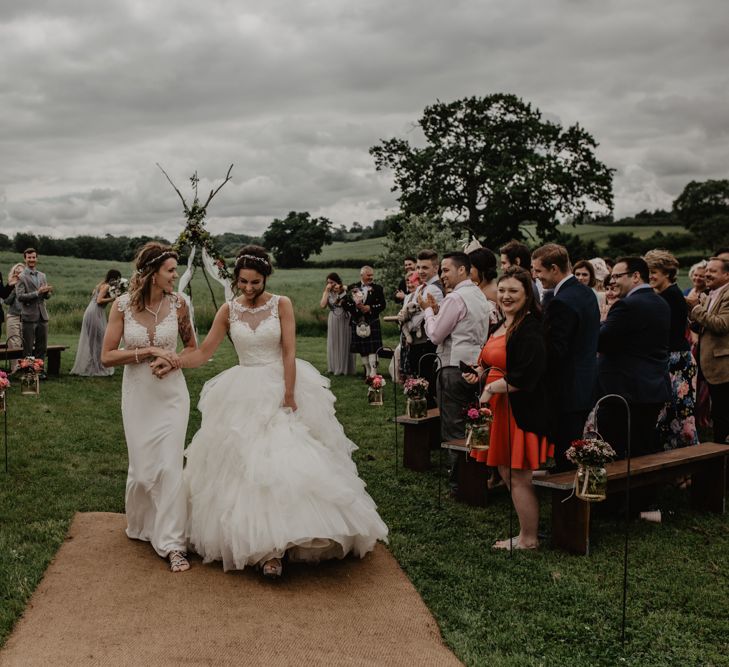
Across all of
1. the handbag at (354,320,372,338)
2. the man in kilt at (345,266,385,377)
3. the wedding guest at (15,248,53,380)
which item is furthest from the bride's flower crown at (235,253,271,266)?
the wedding guest at (15,248,53,380)

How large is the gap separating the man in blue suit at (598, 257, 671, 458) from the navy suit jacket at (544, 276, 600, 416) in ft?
1.60

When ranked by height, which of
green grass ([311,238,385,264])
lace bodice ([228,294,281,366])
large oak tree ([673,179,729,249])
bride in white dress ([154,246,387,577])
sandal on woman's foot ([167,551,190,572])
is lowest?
sandal on woman's foot ([167,551,190,572])

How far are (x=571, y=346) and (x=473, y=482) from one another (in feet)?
6.17

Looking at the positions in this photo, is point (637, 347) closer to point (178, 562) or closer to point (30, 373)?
point (178, 562)

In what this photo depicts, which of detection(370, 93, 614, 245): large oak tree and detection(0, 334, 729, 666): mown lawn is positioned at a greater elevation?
detection(370, 93, 614, 245): large oak tree

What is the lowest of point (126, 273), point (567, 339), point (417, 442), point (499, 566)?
point (499, 566)

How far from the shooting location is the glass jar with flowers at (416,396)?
791 cm

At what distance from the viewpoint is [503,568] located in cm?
543

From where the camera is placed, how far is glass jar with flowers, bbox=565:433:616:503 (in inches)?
195

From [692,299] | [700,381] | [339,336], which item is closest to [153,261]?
[692,299]

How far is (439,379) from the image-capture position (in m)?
7.39

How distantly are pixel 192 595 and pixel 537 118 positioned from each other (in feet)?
113

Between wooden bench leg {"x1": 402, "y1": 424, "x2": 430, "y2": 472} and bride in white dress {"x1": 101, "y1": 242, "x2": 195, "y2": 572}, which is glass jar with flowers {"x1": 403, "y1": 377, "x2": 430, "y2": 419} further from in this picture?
bride in white dress {"x1": 101, "y1": 242, "x2": 195, "y2": 572}

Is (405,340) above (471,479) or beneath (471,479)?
above
